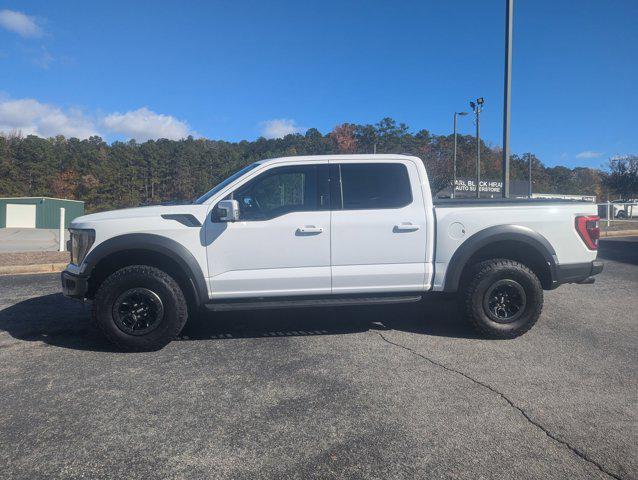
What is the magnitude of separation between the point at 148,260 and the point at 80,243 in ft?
2.29

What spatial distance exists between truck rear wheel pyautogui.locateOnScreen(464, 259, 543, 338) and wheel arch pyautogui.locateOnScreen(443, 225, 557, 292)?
6.2 inches

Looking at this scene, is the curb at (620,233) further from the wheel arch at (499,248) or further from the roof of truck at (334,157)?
the roof of truck at (334,157)

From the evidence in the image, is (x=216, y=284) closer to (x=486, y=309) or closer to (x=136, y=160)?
(x=486, y=309)

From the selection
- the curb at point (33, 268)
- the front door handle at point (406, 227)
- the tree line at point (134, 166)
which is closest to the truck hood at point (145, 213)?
the front door handle at point (406, 227)

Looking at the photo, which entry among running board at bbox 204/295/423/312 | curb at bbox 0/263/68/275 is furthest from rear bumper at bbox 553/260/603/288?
curb at bbox 0/263/68/275

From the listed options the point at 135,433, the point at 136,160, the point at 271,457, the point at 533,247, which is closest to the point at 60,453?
the point at 135,433

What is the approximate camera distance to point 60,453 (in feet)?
8.67

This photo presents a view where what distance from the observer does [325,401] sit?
3271 millimetres

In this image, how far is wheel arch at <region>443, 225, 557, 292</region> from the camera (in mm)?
4609

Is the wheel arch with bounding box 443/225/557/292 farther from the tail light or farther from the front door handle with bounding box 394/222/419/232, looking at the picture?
the front door handle with bounding box 394/222/419/232

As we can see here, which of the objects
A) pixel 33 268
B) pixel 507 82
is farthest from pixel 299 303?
pixel 507 82

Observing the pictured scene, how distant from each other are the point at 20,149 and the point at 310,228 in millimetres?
73999

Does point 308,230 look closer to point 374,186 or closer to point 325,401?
point 374,186

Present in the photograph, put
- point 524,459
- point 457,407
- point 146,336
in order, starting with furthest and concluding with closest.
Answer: point 146,336 < point 457,407 < point 524,459
